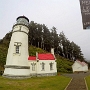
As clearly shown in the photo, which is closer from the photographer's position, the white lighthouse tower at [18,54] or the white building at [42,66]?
the white lighthouse tower at [18,54]

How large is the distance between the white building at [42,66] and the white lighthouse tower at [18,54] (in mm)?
2643

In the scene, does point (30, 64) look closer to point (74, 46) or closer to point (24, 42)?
point (24, 42)

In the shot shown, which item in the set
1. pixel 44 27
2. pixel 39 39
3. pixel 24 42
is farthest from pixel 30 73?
pixel 44 27

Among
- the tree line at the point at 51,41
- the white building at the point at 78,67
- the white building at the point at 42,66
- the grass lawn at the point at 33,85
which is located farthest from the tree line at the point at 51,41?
the grass lawn at the point at 33,85

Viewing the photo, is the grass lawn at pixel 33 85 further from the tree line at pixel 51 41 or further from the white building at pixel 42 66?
the tree line at pixel 51 41

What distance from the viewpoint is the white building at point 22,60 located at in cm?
2238

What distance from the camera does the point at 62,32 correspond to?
80375 mm

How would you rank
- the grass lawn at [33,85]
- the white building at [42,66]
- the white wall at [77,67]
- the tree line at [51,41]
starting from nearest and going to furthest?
the grass lawn at [33,85] → the white building at [42,66] → the white wall at [77,67] → the tree line at [51,41]

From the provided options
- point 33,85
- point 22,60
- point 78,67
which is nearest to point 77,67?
point 78,67

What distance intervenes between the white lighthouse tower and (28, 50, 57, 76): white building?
264 centimetres

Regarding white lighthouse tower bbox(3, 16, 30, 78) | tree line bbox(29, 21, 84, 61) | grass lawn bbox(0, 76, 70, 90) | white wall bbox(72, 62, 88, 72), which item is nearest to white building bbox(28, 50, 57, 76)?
white lighthouse tower bbox(3, 16, 30, 78)

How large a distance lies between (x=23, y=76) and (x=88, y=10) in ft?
68.7

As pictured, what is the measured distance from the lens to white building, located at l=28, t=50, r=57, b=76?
26430 millimetres

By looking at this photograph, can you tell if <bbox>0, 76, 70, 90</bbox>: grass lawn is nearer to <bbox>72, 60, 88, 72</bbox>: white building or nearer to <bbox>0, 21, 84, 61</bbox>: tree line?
<bbox>72, 60, 88, 72</bbox>: white building
